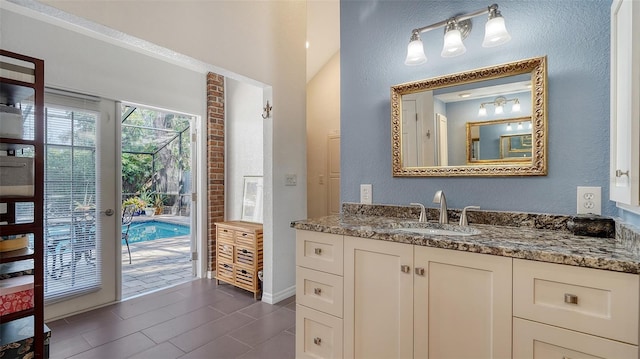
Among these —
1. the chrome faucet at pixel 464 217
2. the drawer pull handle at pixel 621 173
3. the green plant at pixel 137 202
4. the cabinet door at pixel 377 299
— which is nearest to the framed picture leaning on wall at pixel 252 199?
the cabinet door at pixel 377 299

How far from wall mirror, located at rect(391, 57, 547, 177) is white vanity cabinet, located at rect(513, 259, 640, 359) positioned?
715 mm

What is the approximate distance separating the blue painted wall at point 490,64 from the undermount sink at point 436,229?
7.9 inches

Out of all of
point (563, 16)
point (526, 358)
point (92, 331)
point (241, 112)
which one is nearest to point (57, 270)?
point (92, 331)

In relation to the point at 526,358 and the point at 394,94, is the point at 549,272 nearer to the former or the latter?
the point at 526,358

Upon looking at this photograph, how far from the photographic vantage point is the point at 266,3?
2.85 m

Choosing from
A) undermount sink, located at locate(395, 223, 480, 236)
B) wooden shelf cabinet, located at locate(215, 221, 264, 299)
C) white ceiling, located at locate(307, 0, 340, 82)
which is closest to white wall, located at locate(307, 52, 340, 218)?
white ceiling, located at locate(307, 0, 340, 82)

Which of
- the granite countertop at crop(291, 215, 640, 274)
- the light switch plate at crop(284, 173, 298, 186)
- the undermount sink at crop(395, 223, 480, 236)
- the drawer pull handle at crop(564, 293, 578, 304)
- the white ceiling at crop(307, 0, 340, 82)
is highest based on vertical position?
the white ceiling at crop(307, 0, 340, 82)

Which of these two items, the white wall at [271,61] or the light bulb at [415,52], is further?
the white wall at [271,61]

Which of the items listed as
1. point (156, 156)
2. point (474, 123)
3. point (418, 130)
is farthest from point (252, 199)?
point (156, 156)

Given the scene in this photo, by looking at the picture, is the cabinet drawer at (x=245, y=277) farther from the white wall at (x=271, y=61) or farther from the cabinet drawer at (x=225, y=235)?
the cabinet drawer at (x=225, y=235)

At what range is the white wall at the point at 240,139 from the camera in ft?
11.9

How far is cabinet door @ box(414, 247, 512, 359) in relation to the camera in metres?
1.15

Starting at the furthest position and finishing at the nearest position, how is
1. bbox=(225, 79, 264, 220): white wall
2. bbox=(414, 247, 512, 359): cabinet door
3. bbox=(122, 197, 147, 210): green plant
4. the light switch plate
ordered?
bbox=(122, 197, 147, 210): green plant, bbox=(225, 79, 264, 220): white wall, the light switch plate, bbox=(414, 247, 512, 359): cabinet door

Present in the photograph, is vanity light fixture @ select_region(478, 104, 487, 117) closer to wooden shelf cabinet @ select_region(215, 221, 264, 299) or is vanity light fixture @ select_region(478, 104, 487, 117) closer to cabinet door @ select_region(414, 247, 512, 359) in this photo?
cabinet door @ select_region(414, 247, 512, 359)
